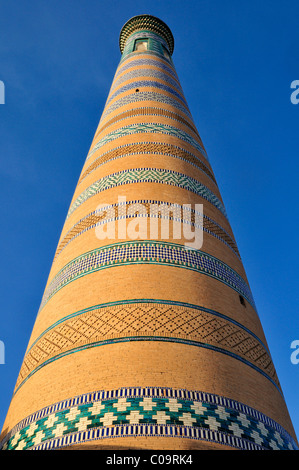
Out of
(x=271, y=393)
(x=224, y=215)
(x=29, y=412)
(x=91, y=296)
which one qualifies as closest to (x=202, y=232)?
(x=224, y=215)

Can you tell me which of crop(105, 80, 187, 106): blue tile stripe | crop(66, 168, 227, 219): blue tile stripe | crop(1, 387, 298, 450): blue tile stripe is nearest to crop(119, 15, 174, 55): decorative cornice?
crop(105, 80, 187, 106): blue tile stripe

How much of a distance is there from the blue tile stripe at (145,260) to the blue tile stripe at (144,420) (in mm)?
1014

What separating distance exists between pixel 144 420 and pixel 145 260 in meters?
1.19

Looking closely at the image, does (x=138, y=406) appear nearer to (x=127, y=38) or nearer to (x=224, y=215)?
(x=224, y=215)

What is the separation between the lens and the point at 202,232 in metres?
3.71

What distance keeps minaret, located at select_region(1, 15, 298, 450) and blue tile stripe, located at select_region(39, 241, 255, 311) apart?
1 cm

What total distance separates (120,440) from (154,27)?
747 cm

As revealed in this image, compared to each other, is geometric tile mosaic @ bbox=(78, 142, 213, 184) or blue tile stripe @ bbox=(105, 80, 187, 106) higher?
blue tile stripe @ bbox=(105, 80, 187, 106)

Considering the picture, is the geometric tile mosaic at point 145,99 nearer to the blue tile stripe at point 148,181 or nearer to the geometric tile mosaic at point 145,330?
the blue tile stripe at point 148,181

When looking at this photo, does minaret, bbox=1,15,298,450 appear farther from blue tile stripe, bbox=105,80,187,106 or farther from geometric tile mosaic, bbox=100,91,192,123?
blue tile stripe, bbox=105,80,187,106

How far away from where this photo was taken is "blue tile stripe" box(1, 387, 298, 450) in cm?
229

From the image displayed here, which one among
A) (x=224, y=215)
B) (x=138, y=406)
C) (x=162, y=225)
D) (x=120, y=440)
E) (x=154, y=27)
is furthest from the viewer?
(x=154, y=27)
